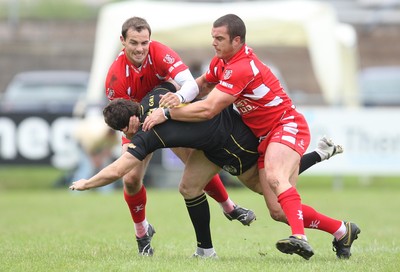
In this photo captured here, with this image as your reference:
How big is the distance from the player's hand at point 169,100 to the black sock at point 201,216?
0.92m

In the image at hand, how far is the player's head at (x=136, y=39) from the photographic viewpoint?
7.99m

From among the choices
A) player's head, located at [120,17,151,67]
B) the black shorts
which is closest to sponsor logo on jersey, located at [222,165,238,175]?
the black shorts

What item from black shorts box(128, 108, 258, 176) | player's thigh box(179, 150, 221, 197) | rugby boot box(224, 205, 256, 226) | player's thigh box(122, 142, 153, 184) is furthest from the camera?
rugby boot box(224, 205, 256, 226)

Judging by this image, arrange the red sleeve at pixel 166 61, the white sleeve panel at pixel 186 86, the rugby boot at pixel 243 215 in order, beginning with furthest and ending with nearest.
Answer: the rugby boot at pixel 243 215
the red sleeve at pixel 166 61
the white sleeve panel at pixel 186 86

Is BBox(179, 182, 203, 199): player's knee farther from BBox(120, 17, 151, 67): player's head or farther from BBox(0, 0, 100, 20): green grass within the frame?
BBox(0, 0, 100, 20): green grass

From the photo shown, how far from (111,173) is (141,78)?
1.17 meters

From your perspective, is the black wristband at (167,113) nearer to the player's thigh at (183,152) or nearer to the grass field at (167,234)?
the player's thigh at (183,152)

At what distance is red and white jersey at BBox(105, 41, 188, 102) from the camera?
8.20m

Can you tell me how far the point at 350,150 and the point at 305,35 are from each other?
263cm

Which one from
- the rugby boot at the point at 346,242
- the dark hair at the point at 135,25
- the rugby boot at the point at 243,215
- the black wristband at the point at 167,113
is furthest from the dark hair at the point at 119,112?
the rugby boot at the point at 346,242

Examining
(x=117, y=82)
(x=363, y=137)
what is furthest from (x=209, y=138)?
(x=363, y=137)

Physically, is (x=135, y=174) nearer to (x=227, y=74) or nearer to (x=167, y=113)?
(x=167, y=113)

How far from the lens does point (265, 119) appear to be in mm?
8000

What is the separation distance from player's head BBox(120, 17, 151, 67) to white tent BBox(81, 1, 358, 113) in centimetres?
1022
